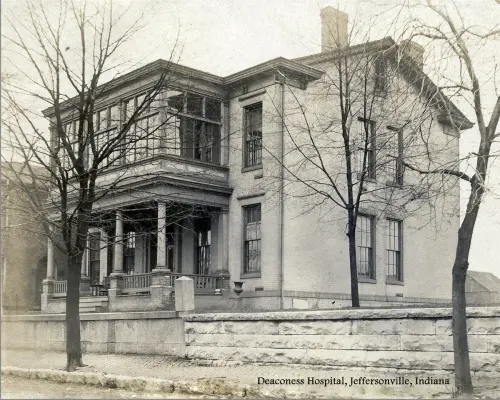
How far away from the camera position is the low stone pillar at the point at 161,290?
70.1 feet

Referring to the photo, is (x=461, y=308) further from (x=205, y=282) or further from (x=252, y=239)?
(x=205, y=282)

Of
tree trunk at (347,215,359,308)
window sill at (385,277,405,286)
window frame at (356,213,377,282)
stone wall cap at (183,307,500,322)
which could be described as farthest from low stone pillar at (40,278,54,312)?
tree trunk at (347,215,359,308)

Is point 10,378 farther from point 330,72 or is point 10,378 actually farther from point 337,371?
point 330,72

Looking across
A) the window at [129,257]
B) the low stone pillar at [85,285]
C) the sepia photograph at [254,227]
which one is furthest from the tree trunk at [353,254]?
the low stone pillar at [85,285]

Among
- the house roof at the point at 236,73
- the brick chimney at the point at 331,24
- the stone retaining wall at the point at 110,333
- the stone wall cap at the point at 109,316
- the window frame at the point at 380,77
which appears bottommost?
the stone retaining wall at the point at 110,333

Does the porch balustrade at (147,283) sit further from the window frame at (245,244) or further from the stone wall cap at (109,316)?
the stone wall cap at (109,316)

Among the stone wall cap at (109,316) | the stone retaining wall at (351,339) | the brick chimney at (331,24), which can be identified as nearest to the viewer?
the stone retaining wall at (351,339)

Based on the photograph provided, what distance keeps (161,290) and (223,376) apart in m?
8.42

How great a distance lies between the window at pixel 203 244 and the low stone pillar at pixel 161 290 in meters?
2.90

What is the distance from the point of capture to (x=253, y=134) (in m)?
23.0

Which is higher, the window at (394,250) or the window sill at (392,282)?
the window at (394,250)

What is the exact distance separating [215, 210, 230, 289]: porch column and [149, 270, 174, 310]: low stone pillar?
192 cm

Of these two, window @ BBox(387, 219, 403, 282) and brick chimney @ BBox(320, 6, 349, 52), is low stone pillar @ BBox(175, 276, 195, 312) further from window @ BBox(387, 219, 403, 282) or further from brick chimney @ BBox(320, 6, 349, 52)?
window @ BBox(387, 219, 403, 282)

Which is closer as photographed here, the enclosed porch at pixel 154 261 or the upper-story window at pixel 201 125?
the enclosed porch at pixel 154 261
